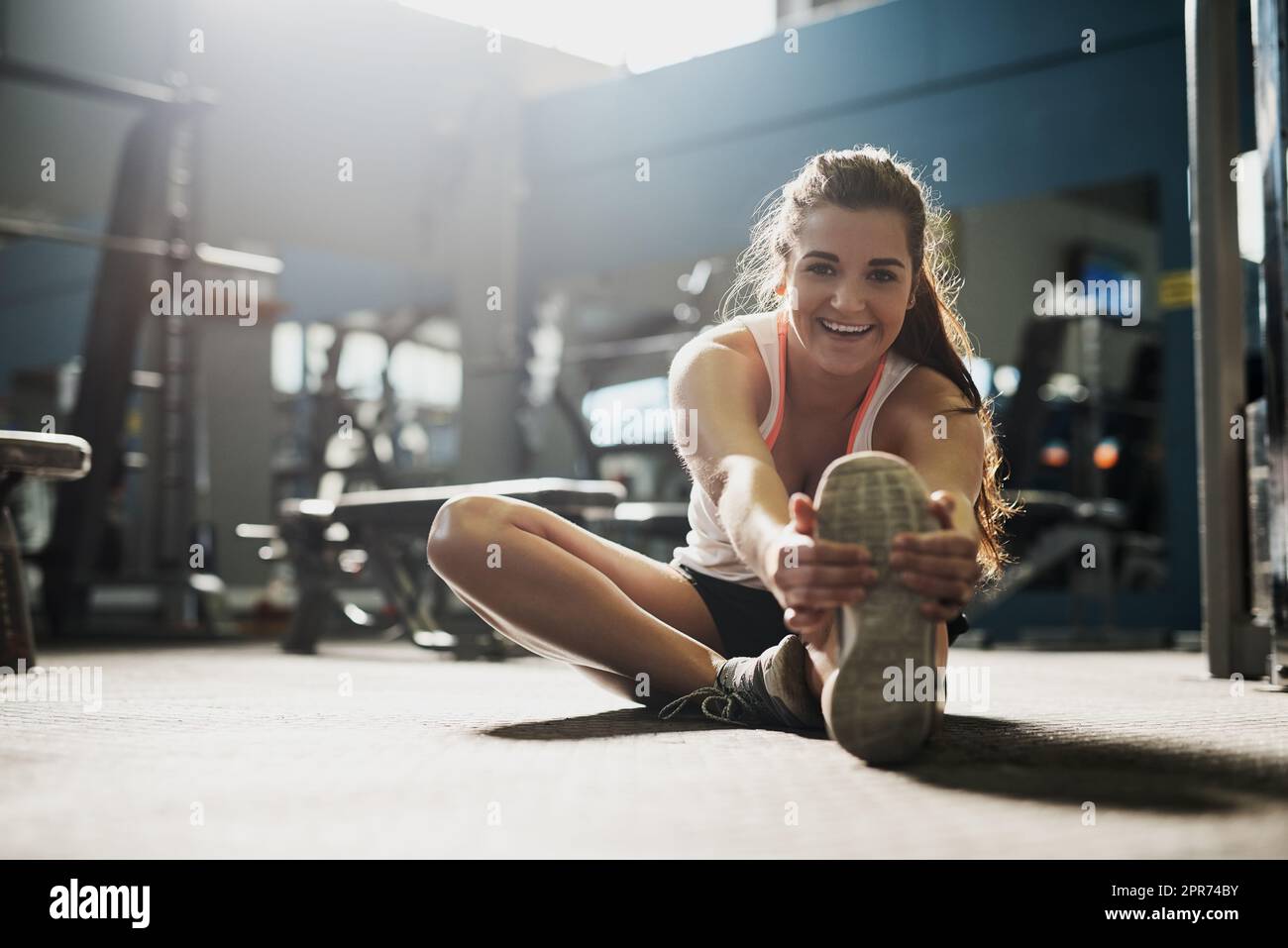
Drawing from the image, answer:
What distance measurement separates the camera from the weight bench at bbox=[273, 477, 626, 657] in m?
2.98

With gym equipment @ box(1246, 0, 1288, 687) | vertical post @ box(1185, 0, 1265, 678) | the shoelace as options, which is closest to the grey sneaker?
the shoelace

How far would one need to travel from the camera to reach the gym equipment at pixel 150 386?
13.6 ft

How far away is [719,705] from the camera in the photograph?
1.54 meters

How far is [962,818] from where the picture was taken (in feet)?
3.01

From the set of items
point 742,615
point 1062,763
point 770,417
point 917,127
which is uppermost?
point 917,127

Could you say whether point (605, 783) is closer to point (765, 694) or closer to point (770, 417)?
point (765, 694)

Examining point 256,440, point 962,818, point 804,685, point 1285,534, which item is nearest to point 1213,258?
point 1285,534

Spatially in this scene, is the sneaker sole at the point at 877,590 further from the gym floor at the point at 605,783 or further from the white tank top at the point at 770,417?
the white tank top at the point at 770,417

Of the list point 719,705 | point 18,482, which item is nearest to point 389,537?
point 18,482

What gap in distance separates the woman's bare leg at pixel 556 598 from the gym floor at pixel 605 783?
0.08 m

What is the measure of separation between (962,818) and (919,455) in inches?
22.7

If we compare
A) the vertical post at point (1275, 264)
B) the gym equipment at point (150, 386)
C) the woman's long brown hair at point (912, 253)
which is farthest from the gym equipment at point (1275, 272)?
the gym equipment at point (150, 386)

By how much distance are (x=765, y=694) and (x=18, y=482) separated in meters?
1.66
